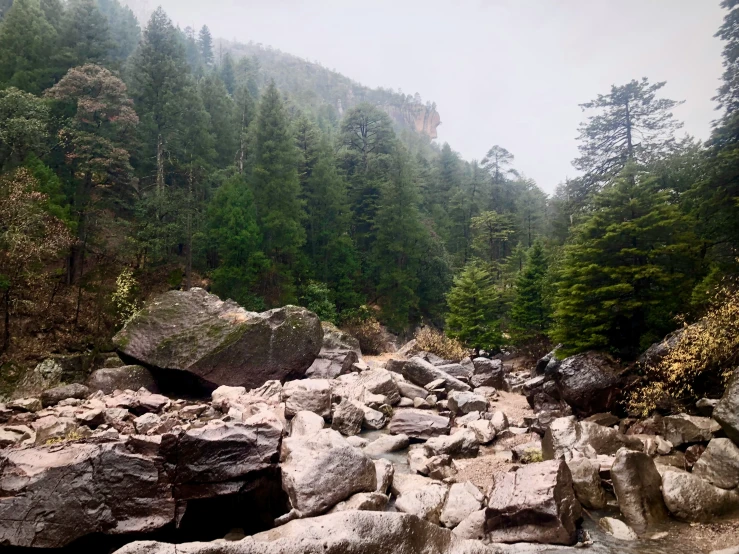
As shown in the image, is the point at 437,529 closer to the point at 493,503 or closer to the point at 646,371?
the point at 493,503

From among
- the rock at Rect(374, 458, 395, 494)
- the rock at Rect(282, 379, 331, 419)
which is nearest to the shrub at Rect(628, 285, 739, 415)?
the rock at Rect(374, 458, 395, 494)

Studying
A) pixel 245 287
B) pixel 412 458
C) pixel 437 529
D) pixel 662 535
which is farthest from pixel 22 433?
pixel 245 287

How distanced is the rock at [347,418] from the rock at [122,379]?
22.8 feet

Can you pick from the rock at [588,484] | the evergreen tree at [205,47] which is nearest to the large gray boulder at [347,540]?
the rock at [588,484]

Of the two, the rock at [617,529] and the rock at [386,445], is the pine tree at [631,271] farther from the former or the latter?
the rock at [617,529]

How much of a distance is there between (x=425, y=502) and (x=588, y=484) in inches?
109

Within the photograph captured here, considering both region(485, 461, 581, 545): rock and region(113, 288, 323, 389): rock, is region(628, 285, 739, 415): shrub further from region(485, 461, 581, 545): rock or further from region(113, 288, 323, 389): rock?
region(113, 288, 323, 389): rock

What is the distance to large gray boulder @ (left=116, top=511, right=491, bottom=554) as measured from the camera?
4051mm

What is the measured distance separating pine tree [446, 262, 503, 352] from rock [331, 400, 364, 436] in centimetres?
1415

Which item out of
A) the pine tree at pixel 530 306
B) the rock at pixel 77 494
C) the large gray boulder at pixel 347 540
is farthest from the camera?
the pine tree at pixel 530 306

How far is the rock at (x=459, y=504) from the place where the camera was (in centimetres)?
693

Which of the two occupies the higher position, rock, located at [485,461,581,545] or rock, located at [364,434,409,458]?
rock, located at [485,461,581,545]

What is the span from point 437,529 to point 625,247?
1141 cm

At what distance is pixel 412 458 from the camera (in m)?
10.0
